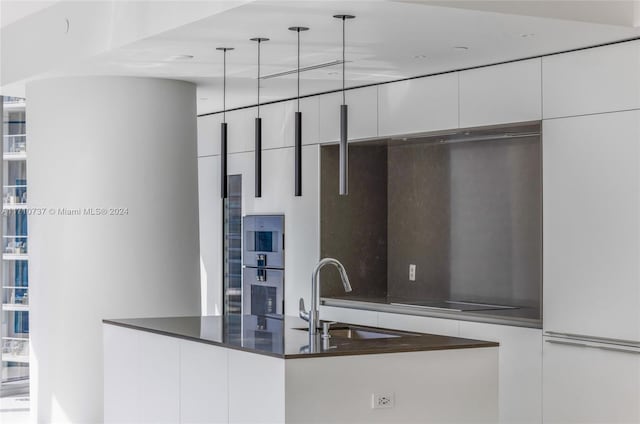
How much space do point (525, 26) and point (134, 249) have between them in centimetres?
314

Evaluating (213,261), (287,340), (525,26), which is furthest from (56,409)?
(525,26)

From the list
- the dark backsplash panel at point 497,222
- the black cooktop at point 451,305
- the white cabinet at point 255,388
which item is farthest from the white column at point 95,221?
the white cabinet at point 255,388

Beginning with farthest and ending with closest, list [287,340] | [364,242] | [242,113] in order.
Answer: [242,113] → [364,242] → [287,340]

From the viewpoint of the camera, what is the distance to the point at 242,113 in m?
8.04

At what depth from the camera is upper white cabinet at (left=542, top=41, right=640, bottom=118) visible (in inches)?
194

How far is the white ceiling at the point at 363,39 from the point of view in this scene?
4.39 metres

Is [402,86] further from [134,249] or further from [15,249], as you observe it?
[15,249]

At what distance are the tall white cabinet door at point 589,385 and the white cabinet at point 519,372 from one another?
62mm

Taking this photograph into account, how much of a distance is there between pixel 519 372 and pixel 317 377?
193cm

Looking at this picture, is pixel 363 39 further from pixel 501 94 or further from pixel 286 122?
pixel 286 122

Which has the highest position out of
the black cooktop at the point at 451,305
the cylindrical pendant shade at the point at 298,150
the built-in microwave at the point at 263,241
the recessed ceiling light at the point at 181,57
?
the recessed ceiling light at the point at 181,57

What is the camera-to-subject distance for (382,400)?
4148 millimetres

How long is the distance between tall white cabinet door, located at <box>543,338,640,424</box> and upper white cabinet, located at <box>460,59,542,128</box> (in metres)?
1.33

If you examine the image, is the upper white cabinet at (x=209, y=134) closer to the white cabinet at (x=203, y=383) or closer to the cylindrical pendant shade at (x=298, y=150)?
the cylindrical pendant shade at (x=298, y=150)
